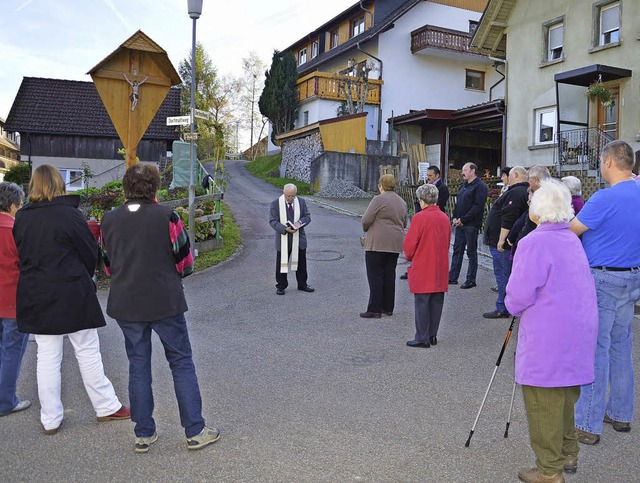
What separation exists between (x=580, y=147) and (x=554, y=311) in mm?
18434

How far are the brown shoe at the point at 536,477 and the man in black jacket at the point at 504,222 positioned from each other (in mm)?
4570

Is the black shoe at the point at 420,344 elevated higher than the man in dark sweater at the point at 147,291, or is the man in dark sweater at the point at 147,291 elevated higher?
the man in dark sweater at the point at 147,291

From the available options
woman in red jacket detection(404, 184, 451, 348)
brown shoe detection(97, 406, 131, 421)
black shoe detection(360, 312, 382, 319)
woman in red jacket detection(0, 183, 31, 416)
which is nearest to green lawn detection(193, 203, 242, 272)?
black shoe detection(360, 312, 382, 319)

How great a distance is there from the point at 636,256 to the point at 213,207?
36.7 feet

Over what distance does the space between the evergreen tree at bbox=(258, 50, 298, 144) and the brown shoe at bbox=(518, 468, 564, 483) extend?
34274 millimetres

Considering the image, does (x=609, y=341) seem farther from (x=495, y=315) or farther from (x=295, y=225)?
(x=295, y=225)

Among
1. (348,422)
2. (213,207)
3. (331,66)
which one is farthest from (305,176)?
(348,422)

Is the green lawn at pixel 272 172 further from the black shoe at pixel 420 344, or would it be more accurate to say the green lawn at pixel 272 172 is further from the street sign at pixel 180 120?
the black shoe at pixel 420 344

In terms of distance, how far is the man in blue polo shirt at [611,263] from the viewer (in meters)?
4.45

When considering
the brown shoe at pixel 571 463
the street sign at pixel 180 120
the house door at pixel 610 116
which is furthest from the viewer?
the house door at pixel 610 116

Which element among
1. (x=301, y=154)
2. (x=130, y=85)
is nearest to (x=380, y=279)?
(x=130, y=85)

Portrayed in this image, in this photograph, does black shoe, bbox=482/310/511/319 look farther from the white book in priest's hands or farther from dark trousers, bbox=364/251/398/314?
the white book in priest's hands

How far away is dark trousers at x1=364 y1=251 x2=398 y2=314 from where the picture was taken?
8602 mm

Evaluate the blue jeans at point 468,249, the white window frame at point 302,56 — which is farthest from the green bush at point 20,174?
the blue jeans at point 468,249
